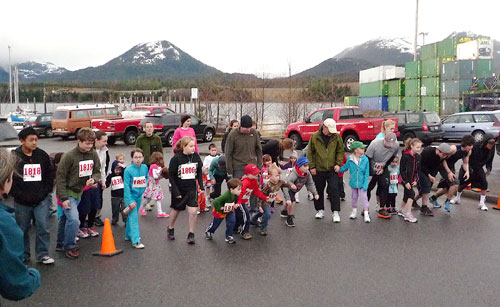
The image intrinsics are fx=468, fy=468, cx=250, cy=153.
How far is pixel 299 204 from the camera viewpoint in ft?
33.0

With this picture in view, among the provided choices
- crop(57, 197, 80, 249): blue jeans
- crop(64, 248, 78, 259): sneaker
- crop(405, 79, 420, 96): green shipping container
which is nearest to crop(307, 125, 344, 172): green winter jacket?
crop(57, 197, 80, 249): blue jeans

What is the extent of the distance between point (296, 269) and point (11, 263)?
400 cm

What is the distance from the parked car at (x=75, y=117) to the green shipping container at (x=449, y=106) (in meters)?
21.4

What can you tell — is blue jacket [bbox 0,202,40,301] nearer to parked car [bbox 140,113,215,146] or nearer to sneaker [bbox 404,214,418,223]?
sneaker [bbox 404,214,418,223]

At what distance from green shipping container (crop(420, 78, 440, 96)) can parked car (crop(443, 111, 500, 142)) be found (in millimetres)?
10476

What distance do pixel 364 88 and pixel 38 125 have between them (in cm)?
→ 2625

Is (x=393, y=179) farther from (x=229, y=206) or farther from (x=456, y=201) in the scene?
(x=229, y=206)

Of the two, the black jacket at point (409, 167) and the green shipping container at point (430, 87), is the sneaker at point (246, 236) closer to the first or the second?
the black jacket at point (409, 167)

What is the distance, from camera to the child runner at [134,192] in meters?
6.84

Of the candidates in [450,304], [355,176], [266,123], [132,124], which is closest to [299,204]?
[355,176]

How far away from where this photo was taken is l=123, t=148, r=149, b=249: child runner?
6836 millimetres

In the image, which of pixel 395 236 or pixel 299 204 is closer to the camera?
pixel 395 236

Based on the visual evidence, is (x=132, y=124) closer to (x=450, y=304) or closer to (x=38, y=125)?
(x=38, y=125)

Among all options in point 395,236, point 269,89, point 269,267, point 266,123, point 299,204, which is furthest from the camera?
point 269,89
